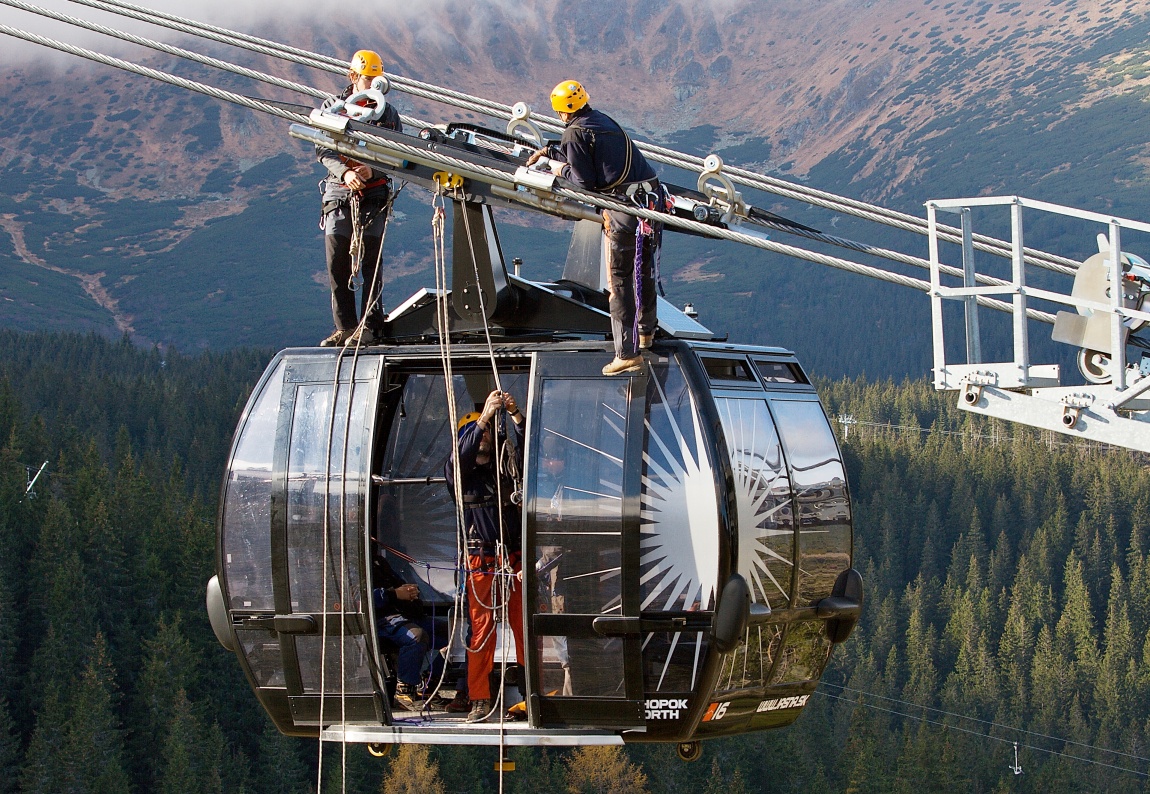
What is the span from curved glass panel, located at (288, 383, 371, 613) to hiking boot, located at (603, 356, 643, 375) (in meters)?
1.90

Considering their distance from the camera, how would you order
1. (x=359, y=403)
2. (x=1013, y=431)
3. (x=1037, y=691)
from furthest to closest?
(x=1013, y=431)
(x=1037, y=691)
(x=359, y=403)

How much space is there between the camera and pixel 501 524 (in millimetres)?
11414

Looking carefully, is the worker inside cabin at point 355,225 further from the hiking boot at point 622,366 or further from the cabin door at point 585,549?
the hiking boot at point 622,366

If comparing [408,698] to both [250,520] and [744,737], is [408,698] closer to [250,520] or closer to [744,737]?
[250,520]

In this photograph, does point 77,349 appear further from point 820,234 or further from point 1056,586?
point 820,234

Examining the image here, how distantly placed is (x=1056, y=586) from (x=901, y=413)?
32768 millimetres

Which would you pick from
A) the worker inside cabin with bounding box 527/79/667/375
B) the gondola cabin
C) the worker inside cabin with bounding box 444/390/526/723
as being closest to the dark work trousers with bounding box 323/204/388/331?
the gondola cabin

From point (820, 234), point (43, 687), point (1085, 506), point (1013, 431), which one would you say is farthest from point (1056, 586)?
point (820, 234)

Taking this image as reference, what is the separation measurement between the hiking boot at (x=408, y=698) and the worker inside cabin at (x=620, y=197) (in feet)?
10.2

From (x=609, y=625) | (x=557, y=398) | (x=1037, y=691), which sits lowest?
(x=1037, y=691)

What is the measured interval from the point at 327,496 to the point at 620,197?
3.00m

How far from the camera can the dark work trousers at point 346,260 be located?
1220cm

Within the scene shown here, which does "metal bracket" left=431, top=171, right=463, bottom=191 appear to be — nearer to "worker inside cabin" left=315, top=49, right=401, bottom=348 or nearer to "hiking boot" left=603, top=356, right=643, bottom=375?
"worker inside cabin" left=315, top=49, right=401, bottom=348

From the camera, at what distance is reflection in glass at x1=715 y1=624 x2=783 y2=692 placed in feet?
35.2
